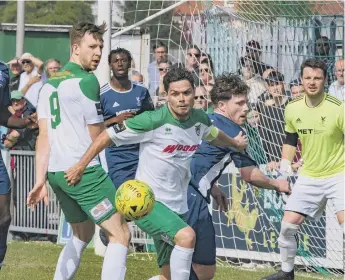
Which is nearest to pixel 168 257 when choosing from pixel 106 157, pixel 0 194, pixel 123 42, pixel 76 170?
pixel 76 170

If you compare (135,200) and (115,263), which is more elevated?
(135,200)

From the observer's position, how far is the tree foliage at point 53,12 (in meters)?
29.8

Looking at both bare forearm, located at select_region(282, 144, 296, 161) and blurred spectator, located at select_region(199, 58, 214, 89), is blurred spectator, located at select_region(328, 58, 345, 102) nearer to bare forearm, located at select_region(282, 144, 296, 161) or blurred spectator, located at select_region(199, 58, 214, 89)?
blurred spectator, located at select_region(199, 58, 214, 89)

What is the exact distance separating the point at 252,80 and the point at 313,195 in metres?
2.74

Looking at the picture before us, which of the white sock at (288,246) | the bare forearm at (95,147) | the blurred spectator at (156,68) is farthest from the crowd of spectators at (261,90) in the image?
the bare forearm at (95,147)

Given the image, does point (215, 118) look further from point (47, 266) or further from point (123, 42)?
point (123, 42)

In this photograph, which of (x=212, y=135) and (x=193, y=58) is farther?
(x=193, y=58)

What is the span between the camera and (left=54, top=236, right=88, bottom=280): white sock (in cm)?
826

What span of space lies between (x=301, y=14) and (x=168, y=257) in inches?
201

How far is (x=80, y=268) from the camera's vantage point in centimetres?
1079

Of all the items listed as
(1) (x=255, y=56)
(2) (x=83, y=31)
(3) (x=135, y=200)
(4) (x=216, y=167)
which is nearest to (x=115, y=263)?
(3) (x=135, y=200)

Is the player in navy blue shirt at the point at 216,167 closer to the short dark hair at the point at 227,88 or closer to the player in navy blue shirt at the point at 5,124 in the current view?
the short dark hair at the point at 227,88

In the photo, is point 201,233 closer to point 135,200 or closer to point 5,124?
point 135,200

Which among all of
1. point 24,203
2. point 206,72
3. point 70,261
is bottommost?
point 24,203
